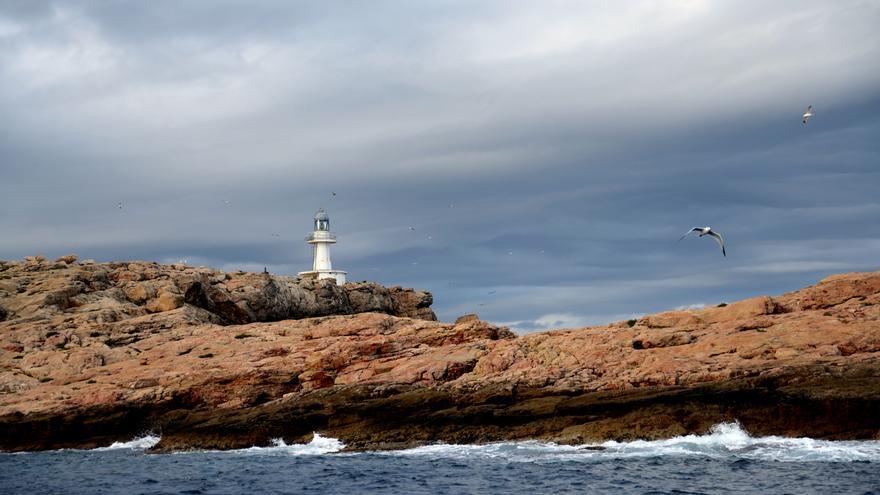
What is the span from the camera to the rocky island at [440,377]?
1594 inches

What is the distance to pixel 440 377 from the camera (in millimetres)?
49062

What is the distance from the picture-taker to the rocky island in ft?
133

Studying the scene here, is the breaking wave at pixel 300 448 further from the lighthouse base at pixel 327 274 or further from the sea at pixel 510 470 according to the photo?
the lighthouse base at pixel 327 274

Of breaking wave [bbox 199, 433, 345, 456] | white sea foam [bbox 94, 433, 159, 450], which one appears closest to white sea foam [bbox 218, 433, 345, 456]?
breaking wave [bbox 199, 433, 345, 456]

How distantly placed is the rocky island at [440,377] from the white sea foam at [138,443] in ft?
2.06

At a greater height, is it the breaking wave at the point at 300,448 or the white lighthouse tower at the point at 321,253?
the white lighthouse tower at the point at 321,253

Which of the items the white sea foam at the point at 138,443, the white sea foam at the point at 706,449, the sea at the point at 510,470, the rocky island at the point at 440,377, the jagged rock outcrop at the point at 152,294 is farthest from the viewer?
the jagged rock outcrop at the point at 152,294

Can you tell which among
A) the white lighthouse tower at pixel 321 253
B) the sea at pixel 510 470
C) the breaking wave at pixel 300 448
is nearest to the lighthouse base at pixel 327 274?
the white lighthouse tower at pixel 321 253

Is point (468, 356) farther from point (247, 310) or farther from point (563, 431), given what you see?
point (247, 310)

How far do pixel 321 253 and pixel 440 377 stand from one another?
234ft

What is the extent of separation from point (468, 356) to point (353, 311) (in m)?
46.5

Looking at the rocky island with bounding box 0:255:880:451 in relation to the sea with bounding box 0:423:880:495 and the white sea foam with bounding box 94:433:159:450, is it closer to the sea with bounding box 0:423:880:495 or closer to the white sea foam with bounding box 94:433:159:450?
the white sea foam with bounding box 94:433:159:450

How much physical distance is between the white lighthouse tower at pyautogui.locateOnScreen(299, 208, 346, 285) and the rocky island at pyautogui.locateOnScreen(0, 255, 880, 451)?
150 feet

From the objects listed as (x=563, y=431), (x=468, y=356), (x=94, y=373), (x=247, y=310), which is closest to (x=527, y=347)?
(x=468, y=356)
